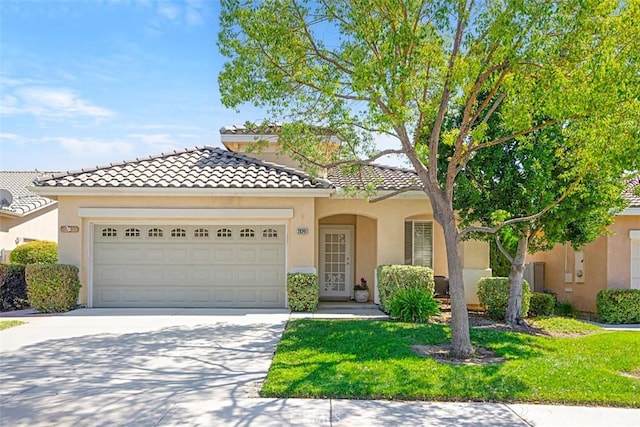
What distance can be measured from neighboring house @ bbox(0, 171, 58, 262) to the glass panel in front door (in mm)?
10752

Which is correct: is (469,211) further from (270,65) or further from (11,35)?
(11,35)

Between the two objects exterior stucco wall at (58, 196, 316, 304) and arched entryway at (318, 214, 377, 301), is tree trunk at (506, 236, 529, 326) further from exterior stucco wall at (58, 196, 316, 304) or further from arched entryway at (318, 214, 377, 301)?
arched entryway at (318, 214, 377, 301)

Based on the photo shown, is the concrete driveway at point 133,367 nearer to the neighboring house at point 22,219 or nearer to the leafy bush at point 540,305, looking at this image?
the leafy bush at point 540,305

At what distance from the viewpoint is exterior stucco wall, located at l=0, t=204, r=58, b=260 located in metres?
20.3

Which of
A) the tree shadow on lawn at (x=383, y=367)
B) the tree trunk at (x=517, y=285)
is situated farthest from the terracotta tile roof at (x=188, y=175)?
the tree trunk at (x=517, y=285)

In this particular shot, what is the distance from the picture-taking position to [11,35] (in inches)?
428

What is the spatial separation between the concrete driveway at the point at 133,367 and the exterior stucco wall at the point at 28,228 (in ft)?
27.7

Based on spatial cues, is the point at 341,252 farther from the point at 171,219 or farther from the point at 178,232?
the point at 171,219

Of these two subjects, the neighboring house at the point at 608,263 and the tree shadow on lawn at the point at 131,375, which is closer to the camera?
the tree shadow on lawn at the point at 131,375

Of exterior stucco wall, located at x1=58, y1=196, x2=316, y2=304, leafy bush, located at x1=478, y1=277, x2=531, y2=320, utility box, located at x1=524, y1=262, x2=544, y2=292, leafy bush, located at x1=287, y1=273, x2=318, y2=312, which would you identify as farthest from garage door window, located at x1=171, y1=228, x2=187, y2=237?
utility box, located at x1=524, y1=262, x2=544, y2=292

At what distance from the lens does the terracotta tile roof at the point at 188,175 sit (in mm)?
14766

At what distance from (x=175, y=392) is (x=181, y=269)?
8136 mm

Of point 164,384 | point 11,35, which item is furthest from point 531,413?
point 11,35

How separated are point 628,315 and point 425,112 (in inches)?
378
